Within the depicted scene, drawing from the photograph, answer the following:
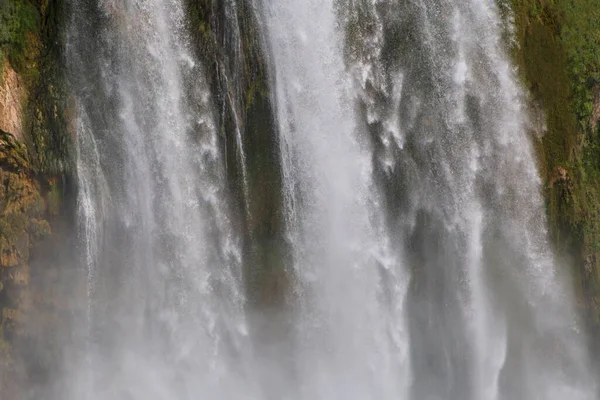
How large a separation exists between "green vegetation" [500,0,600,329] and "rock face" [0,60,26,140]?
11155 millimetres

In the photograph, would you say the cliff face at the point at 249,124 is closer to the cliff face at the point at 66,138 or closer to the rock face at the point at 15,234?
the cliff face at the point at 66,138

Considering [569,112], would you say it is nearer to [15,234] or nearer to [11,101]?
[11,101]

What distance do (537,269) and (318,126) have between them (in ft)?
20.8

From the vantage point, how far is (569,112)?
61.3 feet

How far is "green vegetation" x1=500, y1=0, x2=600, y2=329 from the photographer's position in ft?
59.9

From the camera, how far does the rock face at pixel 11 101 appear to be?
15.8 meters

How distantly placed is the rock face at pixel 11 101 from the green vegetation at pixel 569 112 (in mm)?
11155

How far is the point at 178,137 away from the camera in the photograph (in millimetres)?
16844

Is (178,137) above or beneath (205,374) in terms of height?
above

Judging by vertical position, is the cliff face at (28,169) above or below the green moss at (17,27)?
below

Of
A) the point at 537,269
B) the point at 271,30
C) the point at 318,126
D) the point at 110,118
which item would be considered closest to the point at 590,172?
the point at 537,269

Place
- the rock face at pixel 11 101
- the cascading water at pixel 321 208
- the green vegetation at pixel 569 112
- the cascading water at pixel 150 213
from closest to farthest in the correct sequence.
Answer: the rock face at pixel 11 101 < the cascading water at pixel 150 213 < the cascading water at pixel 321 208 < the green vegetation at pixel 569 112

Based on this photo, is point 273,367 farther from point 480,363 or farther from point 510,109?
point 510,109

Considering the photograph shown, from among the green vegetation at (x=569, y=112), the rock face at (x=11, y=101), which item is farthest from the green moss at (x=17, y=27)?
the green vegetation at (x=569, y=112)
